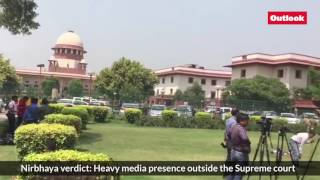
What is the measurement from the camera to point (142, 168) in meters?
9.98

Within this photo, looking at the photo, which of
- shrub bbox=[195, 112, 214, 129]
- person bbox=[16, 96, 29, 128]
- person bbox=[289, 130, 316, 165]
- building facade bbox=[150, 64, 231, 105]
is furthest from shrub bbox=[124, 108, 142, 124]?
building facade bbox=[150, 64, 231, 105]

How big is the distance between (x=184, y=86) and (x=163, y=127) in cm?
4638

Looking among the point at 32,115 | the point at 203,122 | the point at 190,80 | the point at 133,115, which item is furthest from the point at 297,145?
the point at 190,80

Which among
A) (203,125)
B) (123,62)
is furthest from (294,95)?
(203,125)

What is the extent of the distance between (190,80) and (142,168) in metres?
64.3

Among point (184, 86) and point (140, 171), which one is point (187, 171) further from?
point (184, 86)

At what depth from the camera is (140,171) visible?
9.77m

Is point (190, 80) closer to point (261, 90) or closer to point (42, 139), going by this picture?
point (261, 90)

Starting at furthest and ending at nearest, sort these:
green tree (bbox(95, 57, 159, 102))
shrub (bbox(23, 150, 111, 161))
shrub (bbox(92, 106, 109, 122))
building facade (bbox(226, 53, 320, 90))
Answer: building facade (bbox(226, 53, 320, 90)) < green tree (bbox(95, 57, 159, 102)) < shrub (bbox(92, 106, 109, 122)) < shrub (bbox(23, 150, 111, 161))

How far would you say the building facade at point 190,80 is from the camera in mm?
73438

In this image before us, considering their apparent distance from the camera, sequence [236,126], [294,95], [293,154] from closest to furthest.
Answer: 1. [236,126]
2. [293,154]
3. [294,95]

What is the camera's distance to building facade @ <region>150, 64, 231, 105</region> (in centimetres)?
7344

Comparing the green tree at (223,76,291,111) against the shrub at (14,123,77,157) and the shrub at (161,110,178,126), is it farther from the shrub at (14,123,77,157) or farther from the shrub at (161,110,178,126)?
the shrub at (14,123,77,157)

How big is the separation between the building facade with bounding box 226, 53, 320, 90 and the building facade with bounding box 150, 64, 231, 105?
36.5ft
